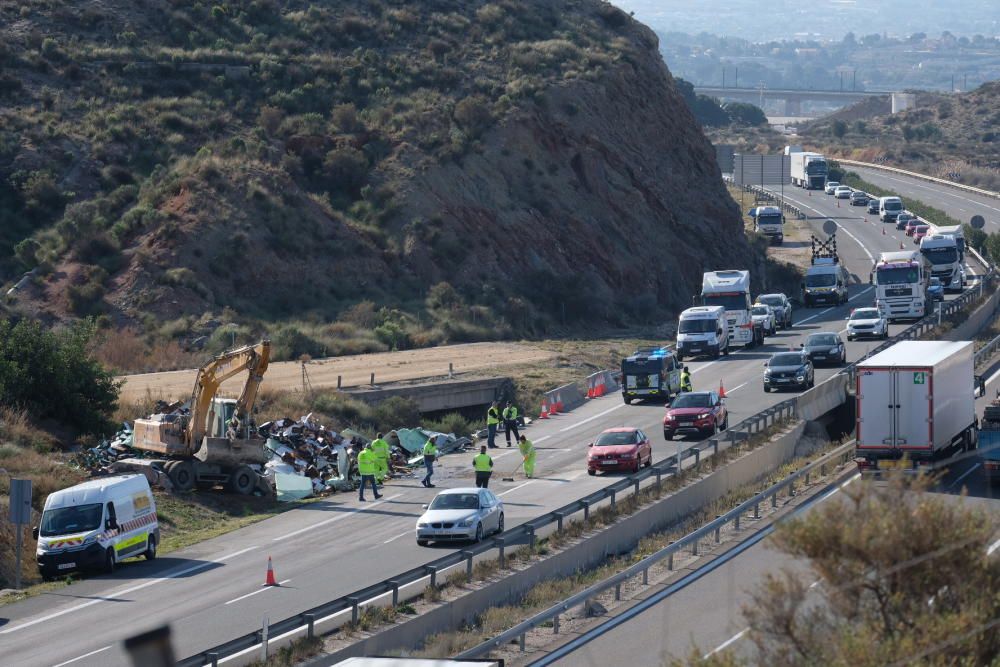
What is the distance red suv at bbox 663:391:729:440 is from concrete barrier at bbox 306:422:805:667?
6.80ft

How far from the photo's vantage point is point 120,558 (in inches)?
1089

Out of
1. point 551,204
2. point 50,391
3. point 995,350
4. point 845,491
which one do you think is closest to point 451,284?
point 551,204

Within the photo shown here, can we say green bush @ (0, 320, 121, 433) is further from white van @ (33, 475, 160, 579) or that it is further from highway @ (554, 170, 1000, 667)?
highway @ (554, 170, 1000, 667)

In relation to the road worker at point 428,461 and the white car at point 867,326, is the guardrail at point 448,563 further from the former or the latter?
the white car at point 867,326

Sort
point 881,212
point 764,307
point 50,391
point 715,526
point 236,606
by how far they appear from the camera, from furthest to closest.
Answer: point 881,212
point 764,307
point 50,391
point 715,526
point 236,606

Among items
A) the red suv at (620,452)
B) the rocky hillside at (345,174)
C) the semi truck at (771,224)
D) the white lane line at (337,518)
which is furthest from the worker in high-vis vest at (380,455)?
the semi truck at (771,224)

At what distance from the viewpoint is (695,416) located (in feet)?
128

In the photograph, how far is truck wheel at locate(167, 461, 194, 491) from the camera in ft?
111

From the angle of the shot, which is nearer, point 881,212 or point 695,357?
point 695,357

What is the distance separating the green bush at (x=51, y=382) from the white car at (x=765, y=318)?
28241mm

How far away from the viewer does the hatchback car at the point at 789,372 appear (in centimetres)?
4609

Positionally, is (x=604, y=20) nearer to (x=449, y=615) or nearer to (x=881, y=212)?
(x=881, y=212)

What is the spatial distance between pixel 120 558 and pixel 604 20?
65487mm

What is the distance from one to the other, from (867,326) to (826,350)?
7203 mm
